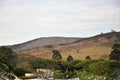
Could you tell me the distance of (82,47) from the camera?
158 meters

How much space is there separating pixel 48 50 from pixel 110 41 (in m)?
23.4

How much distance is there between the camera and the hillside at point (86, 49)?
142125 mm

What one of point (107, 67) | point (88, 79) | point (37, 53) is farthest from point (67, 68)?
point (88, 79)

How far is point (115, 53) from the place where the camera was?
98.0m

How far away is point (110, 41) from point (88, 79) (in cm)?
12715

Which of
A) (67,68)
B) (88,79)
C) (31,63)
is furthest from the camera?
(31,63)

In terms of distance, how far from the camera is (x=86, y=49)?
152 meters

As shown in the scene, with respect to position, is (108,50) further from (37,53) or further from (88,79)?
(88,79)

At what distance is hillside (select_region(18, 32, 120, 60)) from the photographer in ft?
466

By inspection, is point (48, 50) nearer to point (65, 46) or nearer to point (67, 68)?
point (65, 46)

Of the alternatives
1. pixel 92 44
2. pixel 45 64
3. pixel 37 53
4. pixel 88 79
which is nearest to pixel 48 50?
pixel 37 53

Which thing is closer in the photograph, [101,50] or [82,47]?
[101,50]

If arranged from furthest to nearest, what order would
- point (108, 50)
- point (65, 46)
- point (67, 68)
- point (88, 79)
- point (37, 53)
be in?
point (65, 46) < point (37, 53) < point (108, 50) < point (67, 68) < point (88, 79)

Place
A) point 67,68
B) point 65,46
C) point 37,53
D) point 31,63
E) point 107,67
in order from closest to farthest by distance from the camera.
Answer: point 107,67, point 67,68, point 31,63, point 37,53, point 65,46
